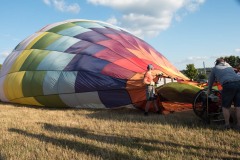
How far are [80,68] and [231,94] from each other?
442 cm

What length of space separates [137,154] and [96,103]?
4.64 metres

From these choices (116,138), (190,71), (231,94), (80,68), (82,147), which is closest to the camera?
(82,147)

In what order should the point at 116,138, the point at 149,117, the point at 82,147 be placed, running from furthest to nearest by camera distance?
the point at 149,117
the point at 116,138
the point at 82,147

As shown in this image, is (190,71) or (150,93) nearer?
(150,93)

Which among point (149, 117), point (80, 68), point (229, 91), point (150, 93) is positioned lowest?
point (149, 117)

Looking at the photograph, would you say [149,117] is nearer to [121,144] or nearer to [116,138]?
[116,138]

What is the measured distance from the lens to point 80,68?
9.05 metres

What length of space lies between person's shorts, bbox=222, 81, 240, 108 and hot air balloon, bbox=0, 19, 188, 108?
8.64 feet

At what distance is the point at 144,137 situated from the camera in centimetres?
533

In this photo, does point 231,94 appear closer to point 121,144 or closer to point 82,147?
point 121,144

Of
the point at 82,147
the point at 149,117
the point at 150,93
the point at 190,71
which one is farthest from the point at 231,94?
the point at 190,71

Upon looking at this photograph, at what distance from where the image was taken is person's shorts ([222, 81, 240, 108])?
5.82m

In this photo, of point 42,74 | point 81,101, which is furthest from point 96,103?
point 42,74

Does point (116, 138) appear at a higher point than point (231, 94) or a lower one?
lower
